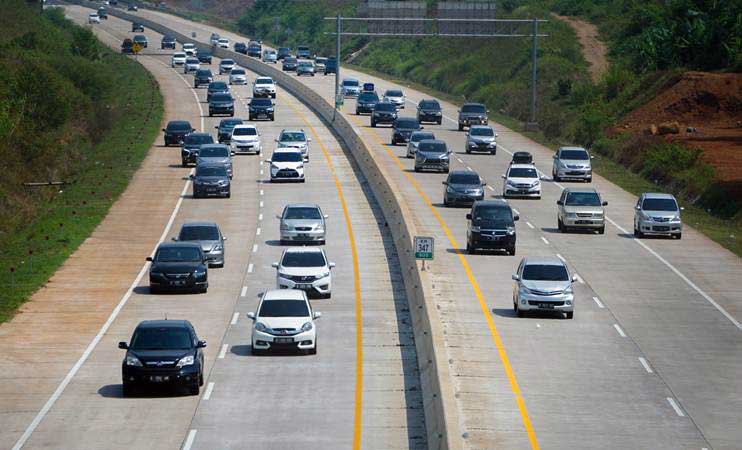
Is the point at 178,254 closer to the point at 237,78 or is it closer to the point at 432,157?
the point at 432,157

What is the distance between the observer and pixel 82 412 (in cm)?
2888

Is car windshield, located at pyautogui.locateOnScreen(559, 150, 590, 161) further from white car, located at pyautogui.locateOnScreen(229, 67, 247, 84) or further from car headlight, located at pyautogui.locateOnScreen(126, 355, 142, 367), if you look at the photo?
white car, located at pyautogui.locateOnScreen(229, 67, 247, 84)

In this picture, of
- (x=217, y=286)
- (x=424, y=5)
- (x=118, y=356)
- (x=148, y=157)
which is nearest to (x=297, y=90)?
(x=424, y=5)

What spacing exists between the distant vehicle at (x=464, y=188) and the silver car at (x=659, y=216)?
861 centimetres

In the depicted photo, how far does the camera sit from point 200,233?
155 feet

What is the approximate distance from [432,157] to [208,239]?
89.1 ft

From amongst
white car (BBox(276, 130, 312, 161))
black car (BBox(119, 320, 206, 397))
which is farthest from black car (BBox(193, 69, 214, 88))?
black car (BBox(119, 320, 206, 397))

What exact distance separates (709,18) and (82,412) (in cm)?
8402

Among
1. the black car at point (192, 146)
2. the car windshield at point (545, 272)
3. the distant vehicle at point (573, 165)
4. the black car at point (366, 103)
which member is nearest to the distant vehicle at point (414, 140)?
the distant vehicle at point (573, 165)

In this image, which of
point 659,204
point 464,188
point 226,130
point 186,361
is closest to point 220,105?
point 226,130

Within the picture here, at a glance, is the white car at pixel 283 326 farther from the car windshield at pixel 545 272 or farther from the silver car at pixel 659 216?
the silver car at pixel 659 216

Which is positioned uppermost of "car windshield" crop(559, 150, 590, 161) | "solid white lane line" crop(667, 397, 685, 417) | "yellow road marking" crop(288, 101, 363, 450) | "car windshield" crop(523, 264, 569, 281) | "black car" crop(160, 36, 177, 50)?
"black car" crop(160, 36, 177, 50)

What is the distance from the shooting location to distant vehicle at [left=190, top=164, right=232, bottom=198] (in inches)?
2505

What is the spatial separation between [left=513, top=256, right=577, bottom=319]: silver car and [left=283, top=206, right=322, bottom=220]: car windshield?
14.2 metres
